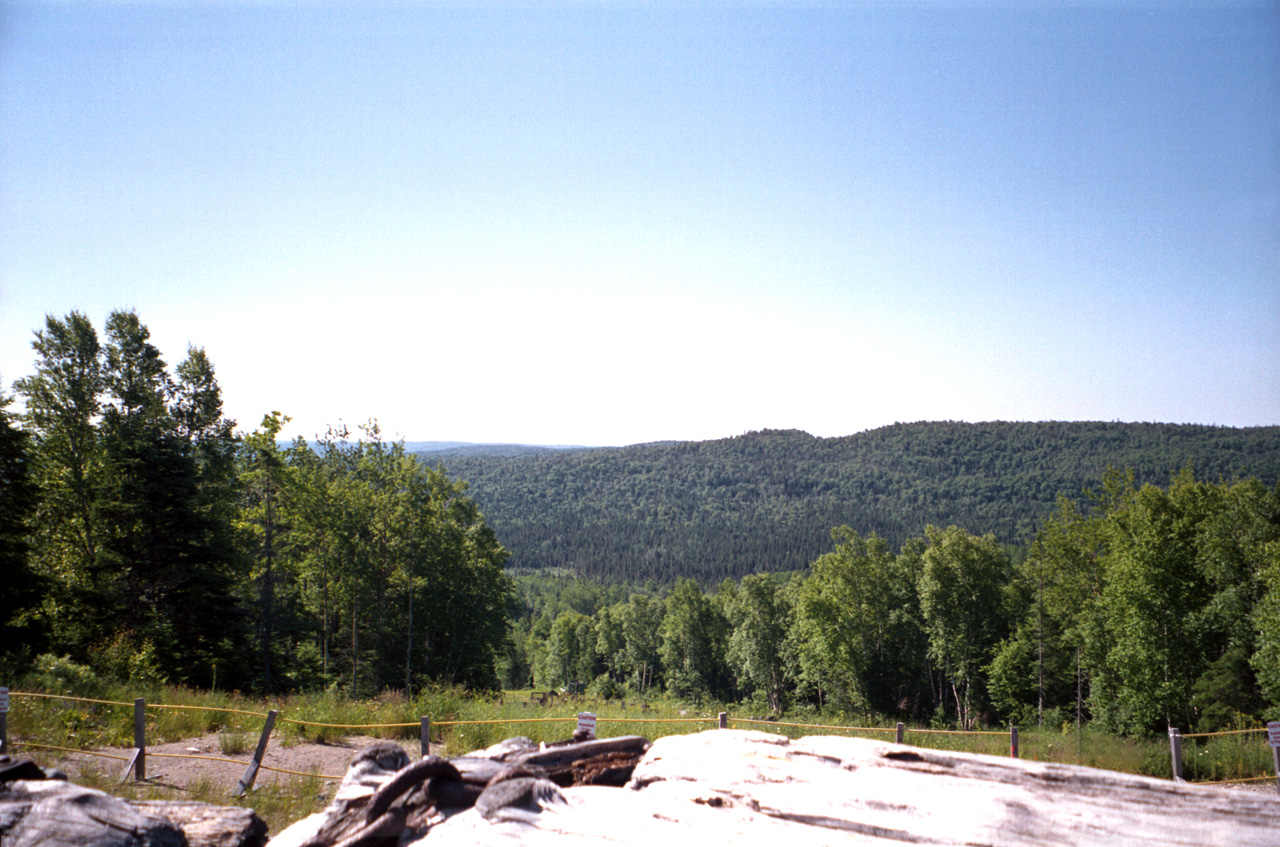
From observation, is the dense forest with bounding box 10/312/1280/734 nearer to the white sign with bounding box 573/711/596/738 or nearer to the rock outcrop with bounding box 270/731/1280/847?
the white sign with bounding box 573/711/596/738

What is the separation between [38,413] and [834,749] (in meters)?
35.6

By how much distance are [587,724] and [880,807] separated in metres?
3.62

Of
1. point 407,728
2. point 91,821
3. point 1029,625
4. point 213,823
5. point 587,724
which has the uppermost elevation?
point 587,724

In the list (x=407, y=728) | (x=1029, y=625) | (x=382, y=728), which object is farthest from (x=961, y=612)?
(x=382, y=728)

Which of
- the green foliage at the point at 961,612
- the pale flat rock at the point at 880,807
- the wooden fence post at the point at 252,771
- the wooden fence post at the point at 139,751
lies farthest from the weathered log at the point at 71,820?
the green foliage at the point at 961,612

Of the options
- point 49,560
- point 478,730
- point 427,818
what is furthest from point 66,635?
point 427,818

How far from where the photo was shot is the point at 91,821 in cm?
451

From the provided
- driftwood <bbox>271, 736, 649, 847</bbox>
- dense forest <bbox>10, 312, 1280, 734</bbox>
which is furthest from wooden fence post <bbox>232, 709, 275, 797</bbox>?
dense forest <bbox>10, 312, 1280, 734</bbox>

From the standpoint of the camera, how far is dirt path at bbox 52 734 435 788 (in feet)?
31.0

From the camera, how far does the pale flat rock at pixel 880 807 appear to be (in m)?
3.63

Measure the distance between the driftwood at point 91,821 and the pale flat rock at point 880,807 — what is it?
2.04 metres

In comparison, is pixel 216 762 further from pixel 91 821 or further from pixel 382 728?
pixel 91 821

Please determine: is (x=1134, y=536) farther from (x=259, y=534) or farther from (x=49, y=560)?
(x=49, y=560)

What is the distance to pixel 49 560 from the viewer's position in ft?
83.3
